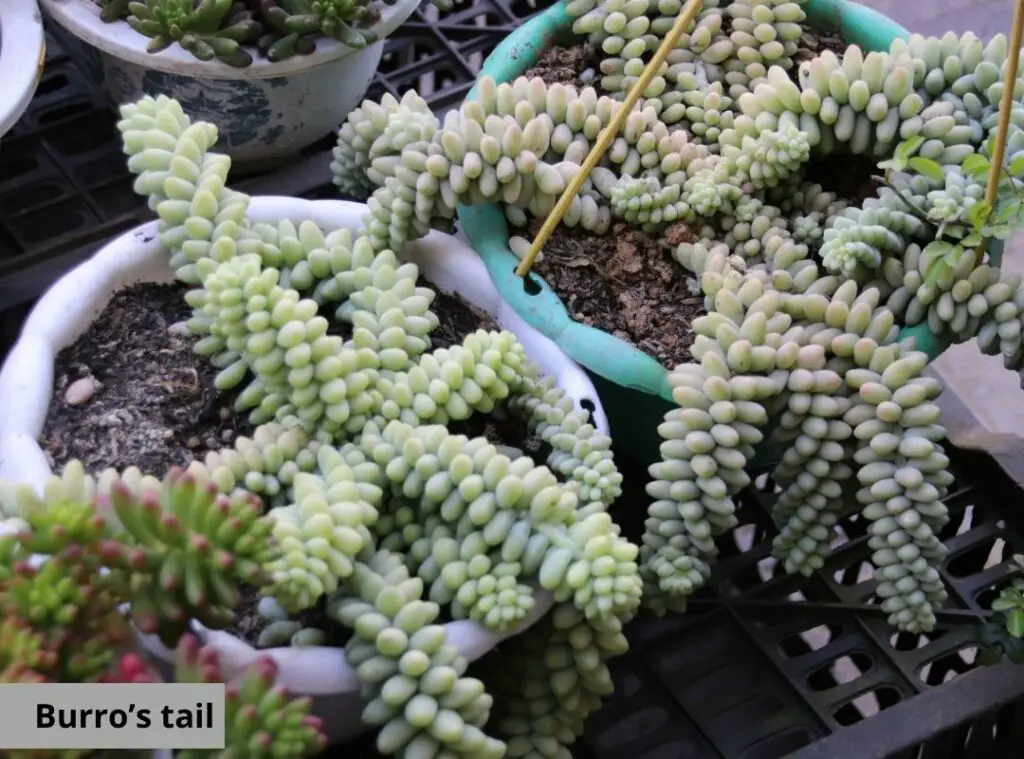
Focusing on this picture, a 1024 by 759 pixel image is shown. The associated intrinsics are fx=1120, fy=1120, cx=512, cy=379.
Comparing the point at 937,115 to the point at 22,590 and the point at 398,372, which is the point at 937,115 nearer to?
the point at 398,372

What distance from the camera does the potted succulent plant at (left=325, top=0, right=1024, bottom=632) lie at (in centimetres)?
86

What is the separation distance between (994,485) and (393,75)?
32.8 inches

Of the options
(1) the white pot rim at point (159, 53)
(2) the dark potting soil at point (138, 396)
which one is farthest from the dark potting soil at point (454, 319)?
(1) the white pot rim at point (159, 53)

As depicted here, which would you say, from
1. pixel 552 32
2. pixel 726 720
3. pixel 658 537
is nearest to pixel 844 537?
pixel 726 720

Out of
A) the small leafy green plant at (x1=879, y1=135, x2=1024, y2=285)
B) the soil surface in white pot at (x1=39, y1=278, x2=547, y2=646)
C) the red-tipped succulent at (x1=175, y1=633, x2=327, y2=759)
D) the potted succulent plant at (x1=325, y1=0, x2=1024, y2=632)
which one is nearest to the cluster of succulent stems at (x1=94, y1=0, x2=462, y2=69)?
the potted succulent plant at (x1=325, y1=0, x2=1024, y2=632)

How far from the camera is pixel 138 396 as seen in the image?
2.99ft

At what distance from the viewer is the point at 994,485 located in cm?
114

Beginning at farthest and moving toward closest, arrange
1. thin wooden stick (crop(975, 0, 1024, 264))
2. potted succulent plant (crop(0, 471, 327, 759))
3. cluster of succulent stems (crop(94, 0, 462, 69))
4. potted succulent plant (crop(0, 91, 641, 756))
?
1. cluster of succulent stems (crop(94, 0, 462, 69))
2. thin wooden stick (crop(975, 0, 1024, 264))
3. potted succulent plant (crop(0, 91, 641, 756))
4. potted succulent plant (crop(0, 471, 327, 759))

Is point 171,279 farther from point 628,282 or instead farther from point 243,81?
point 628,282

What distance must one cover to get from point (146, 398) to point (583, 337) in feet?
1.19

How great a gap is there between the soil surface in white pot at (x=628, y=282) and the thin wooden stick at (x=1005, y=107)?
0.25 meters

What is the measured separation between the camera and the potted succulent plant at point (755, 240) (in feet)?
2.83

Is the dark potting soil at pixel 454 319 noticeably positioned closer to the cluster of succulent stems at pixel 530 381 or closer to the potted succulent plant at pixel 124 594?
the cluster of succulent stems at pixel 530 381

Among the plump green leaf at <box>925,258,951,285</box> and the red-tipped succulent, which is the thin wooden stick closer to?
the plump green leaf at <box>925,258,951,285</box>
